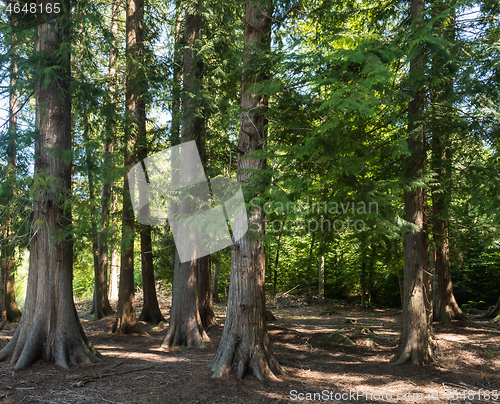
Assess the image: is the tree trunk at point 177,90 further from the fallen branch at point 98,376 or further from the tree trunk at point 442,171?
the tree trunk at point 442,171

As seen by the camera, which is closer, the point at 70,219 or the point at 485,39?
the point at 70,219

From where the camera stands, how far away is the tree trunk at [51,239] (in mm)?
6617

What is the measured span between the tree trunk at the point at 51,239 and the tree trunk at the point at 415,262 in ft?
20.8

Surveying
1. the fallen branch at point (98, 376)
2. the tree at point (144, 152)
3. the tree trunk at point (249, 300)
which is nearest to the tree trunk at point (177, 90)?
the tree at point (144, 152)

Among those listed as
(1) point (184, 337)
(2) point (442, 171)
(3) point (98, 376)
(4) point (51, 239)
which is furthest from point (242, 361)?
(2) point (442, 171)

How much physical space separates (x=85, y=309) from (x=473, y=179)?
1711cm

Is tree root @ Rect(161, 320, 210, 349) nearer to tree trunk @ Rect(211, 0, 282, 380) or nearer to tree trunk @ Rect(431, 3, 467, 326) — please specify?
tree trunk @ Rect(211, 0, 282, 380)

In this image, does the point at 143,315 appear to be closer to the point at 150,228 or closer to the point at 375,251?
the point at 150,228

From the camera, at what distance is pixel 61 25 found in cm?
742

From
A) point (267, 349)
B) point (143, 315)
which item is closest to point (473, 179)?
point (267, 349)

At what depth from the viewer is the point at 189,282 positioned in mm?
9352

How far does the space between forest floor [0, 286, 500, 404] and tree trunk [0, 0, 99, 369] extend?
40 cm

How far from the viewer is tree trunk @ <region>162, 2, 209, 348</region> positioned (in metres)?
9.05

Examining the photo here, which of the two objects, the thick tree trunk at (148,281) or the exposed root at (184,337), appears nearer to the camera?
the exposed root at (184,337)
